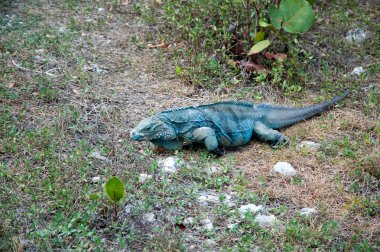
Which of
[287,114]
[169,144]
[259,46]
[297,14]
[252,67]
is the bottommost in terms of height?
[169,144]

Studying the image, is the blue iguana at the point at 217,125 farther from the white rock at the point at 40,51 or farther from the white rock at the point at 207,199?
the white rock at the point at 40,51

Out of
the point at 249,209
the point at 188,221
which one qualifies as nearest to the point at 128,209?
the point at 188,221

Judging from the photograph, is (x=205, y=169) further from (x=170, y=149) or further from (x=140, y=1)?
(x=140, y=1)

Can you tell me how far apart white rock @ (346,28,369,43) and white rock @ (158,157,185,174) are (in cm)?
385

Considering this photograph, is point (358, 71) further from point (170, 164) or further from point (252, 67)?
point (170, 164)

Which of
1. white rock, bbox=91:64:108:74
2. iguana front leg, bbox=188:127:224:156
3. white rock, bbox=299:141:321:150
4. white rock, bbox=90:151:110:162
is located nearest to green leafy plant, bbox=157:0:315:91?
white rock, bbox=91:64:108:74

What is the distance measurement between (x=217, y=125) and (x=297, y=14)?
185 centimetres

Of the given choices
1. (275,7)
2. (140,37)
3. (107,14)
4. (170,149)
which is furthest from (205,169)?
(107,14)

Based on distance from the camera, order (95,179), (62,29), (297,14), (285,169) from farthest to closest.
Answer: (62,29) → (297,14) → (285,169) → (95,179)

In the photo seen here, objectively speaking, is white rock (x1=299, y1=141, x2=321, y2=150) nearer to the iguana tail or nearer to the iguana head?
the iguana tail

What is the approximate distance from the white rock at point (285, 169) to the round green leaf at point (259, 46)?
1822 mm

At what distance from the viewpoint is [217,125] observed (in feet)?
18.1

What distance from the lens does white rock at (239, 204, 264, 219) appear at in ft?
14.3

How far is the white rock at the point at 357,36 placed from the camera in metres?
7.72
